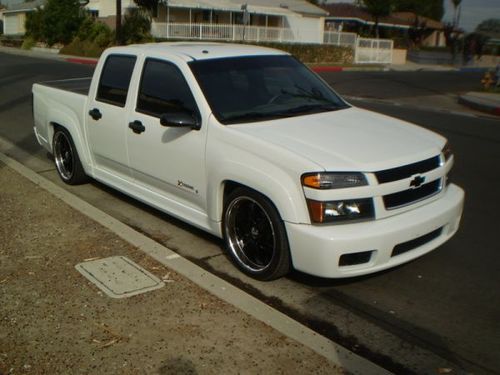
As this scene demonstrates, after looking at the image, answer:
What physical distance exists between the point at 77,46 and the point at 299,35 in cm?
1722

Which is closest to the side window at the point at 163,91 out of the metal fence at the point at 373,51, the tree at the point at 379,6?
the metal fence at the point at 373,51

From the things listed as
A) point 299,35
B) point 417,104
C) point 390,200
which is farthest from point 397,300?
point 299,35

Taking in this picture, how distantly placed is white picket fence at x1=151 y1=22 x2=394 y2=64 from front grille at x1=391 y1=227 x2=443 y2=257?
1286 inches

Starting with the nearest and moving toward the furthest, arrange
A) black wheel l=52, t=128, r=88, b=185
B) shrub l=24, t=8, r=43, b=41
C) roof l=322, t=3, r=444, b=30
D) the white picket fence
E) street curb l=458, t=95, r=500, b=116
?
black wheel l=52, t=128, r=88, b=185, street curb l=458, t=95, r=500, b=116, the white picket fence, shrub l=24, t=8, r=43, b=41, roof l=322, t=3, r=444, b=30

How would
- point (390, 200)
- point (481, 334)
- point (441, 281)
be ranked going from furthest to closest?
1. point (441, 281)
2. point (390, 200)
3. point (481, 334)

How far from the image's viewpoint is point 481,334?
3805 millimetres

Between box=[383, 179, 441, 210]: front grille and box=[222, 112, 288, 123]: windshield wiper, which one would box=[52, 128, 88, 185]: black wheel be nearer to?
box=[222, 112, 288, 123]: windshield wiper

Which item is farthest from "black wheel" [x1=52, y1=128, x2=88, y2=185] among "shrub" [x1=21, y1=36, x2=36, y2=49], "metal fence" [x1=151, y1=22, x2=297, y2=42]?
"shrub" [x1=21, y1=36, x2=36, y2=49]

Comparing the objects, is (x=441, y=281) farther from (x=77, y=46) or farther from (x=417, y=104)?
(x=77, y=46)

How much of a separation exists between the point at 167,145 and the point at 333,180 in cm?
173

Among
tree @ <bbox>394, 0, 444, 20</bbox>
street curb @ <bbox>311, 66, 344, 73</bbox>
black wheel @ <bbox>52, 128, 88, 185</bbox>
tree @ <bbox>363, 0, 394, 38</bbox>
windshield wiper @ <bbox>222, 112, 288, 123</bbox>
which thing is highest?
tree @ <bbox>394, 0, 444, 20</bbox>

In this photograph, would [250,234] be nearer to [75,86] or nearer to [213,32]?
[75,86]

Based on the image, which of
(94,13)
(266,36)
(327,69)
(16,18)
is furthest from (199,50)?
(16,18)

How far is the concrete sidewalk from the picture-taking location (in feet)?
50.6
